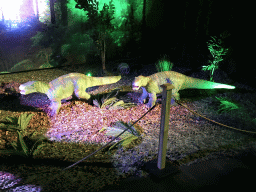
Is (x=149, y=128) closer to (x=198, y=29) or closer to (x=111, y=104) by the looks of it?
(x=111, y=104)

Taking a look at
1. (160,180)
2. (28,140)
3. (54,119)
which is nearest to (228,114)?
(160,180)

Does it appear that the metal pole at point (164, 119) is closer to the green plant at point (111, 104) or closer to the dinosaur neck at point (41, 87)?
the green plant at point (111, 104)

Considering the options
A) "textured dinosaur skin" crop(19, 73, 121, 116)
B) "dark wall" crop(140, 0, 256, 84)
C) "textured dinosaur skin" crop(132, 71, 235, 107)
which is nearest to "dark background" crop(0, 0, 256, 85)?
"dark wall" crop(140, 0, 256, 84)

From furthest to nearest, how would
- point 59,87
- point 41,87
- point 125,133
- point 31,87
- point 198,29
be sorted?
point 198,29
point 59,87
point 41,87
point 31,87
point 125,133

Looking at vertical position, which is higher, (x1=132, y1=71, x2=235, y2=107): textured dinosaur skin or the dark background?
the dark background

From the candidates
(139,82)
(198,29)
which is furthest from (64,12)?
(198,29)

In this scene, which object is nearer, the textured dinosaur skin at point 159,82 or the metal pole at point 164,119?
the metal pole at point 164,119

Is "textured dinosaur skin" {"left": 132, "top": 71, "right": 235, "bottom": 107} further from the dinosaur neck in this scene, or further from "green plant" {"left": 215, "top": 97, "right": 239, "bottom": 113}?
the dinosaur neck

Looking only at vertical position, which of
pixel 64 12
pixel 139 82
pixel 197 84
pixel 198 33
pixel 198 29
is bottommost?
pixel 197 84

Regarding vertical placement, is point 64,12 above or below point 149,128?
above

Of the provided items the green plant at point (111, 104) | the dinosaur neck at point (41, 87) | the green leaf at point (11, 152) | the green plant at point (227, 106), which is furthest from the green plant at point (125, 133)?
the green plant at point (227, 106)

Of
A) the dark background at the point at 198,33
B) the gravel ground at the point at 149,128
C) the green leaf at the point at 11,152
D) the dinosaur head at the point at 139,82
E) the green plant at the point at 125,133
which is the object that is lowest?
the gravel ground at the point at 149,128

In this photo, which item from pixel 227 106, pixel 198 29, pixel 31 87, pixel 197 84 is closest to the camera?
pixel 31 87

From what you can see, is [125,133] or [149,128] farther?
[149,128]
